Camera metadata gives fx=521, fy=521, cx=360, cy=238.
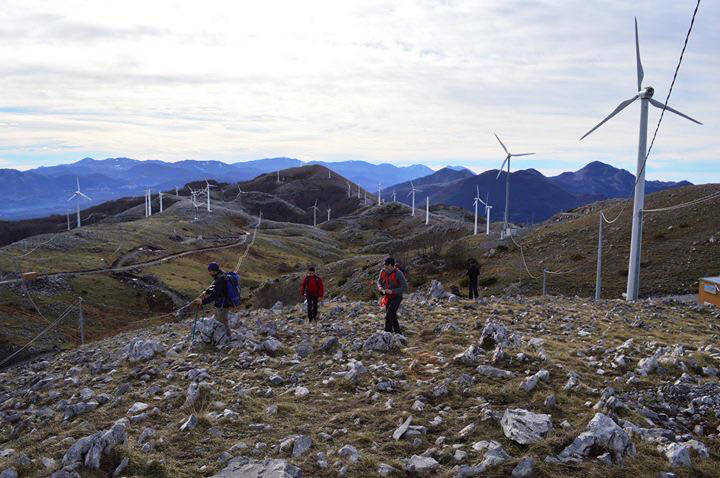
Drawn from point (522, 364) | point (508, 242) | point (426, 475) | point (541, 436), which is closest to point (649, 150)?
point (522, 364)

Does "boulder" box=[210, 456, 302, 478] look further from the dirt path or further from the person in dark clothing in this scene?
the dirt path

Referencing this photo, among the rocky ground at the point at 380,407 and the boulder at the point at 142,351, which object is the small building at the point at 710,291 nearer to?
the rocky ground at the point at 380,407

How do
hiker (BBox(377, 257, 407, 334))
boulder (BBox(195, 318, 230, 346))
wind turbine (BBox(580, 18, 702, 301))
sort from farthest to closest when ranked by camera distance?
wind turbine (BBox(580, 18, 702, 301))
hiker (BBox(377, 257, 407, 334))
boulder (BBox(195, 318, 230, 346))

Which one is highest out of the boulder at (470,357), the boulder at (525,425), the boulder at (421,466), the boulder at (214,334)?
the boulder at (525,425)

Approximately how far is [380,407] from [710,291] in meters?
30.6

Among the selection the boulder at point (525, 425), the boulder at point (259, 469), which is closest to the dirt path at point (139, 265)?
the boulder at point (259, 469)

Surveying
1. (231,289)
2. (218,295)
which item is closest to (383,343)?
(231,289)

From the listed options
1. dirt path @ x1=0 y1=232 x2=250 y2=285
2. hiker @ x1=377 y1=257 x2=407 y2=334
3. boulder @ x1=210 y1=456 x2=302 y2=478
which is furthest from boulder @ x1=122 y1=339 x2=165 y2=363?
dirt path @ x1=0 y1=232 x2=250 y2=285

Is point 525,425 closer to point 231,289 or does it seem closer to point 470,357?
point 470,357

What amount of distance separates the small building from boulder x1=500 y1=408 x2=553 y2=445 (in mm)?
28771

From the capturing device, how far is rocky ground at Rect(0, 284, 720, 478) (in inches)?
396

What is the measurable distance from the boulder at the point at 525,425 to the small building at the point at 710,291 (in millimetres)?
28771

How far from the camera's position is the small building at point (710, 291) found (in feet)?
109

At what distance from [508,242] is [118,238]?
88.5m
